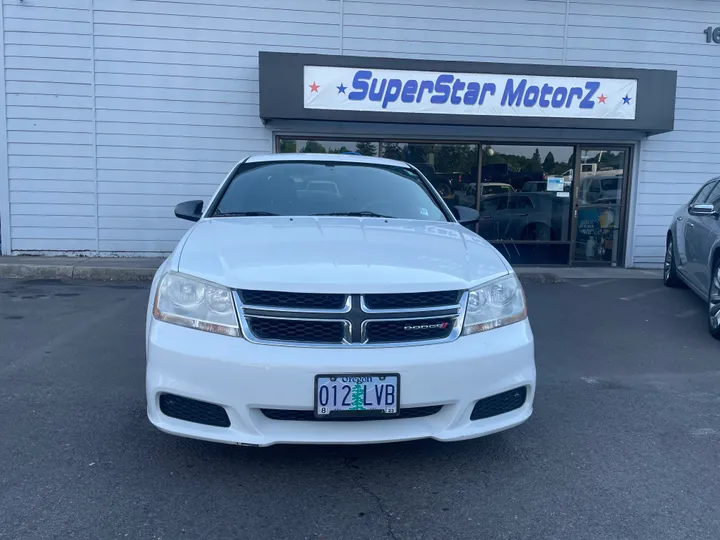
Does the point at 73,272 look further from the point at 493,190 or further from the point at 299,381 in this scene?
the point at 299,381

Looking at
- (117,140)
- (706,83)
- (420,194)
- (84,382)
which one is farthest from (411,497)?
(706,83)

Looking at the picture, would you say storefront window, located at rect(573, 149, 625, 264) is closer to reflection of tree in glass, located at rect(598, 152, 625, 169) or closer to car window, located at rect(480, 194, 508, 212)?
reflection of tree in glass, located at rect(598, 152, 625, 169)

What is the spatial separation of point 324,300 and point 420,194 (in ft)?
6.78

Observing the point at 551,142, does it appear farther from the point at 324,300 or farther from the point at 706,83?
the point at 324,300

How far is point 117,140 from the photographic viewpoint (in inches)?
402

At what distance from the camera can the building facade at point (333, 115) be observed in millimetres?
9930

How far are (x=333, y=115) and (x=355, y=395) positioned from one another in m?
7.39

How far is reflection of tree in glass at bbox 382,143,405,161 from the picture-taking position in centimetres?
1067

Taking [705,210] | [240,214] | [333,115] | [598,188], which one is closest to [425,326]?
[240,214]

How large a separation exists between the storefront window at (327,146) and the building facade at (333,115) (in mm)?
38

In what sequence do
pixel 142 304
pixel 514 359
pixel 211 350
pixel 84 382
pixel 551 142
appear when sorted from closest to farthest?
1. pixel 211 350
2. pixel 514 359
3. pixel 84 382
4. pixel 142 304
5. pixel 551 142

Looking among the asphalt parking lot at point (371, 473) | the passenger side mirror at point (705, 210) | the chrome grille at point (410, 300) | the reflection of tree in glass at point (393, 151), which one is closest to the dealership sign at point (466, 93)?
the reflection of tree in glass at point (393, 151)

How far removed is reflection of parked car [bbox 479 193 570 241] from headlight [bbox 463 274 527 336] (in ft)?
26.3

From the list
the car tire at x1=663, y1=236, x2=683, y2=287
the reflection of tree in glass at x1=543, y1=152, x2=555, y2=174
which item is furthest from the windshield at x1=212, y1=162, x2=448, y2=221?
the reflection of tree in glass at x1=543, y1=152, x2=555, y2=174
